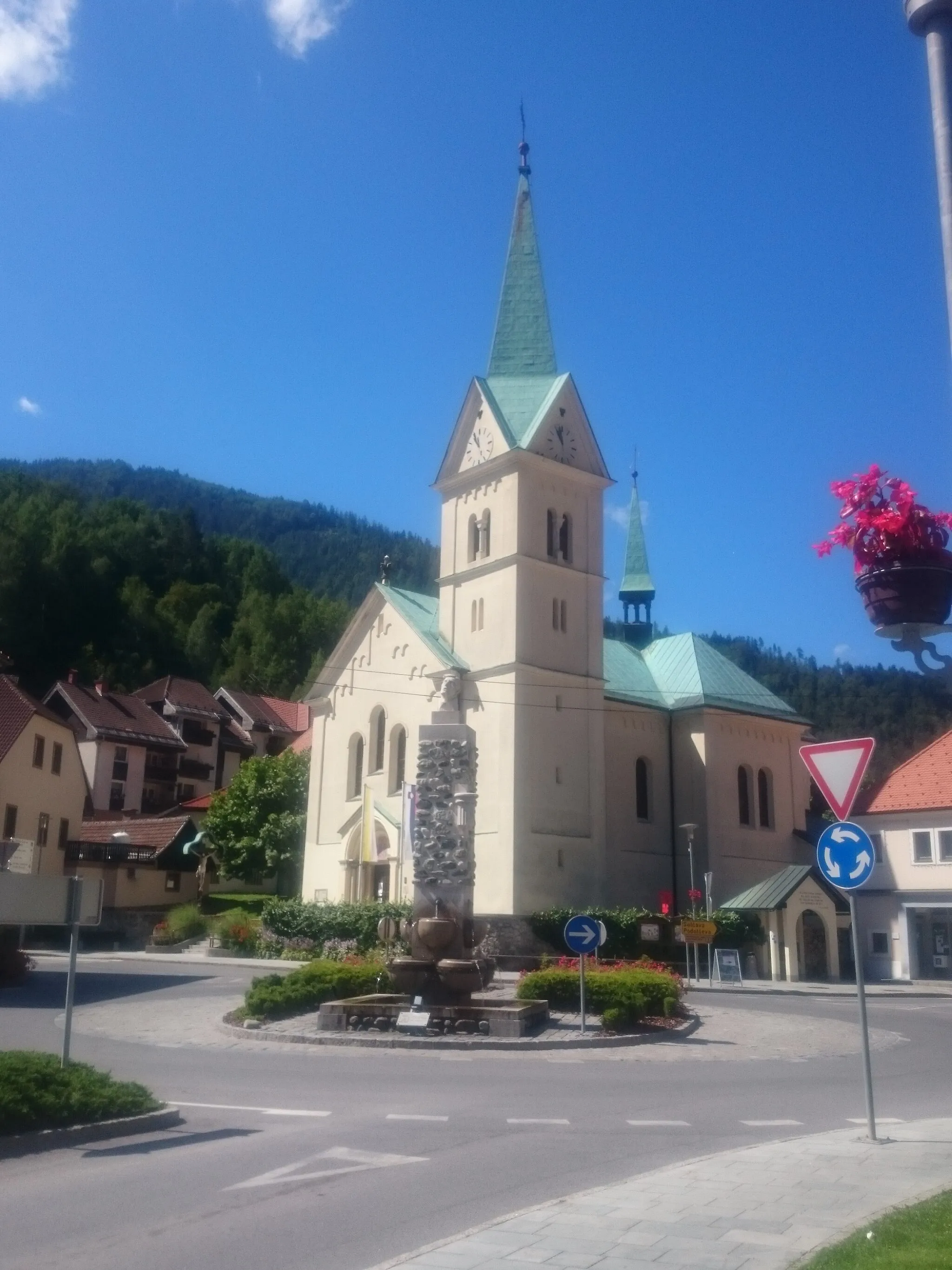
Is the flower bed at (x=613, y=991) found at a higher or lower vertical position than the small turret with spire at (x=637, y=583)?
lower

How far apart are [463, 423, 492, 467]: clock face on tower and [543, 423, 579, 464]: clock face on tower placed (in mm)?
2283

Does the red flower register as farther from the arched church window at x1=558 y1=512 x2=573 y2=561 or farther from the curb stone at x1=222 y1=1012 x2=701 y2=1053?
the arched church window at x1=558 y1=512 x2=573 y2=561

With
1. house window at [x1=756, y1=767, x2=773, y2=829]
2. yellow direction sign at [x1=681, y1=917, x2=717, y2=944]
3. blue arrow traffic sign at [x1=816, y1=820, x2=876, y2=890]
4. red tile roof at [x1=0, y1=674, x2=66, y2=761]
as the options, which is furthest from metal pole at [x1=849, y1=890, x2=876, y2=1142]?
house window at [x1=756, y1=767, x2=773, y2=829]

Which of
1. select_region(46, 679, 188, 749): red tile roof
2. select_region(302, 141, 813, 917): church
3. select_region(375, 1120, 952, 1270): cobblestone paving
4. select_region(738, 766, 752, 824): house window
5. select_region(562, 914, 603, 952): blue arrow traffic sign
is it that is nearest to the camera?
select_region(375, 1120, 952, 1270): cobblestone paving

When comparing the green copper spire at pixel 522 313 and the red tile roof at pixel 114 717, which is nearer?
the green copper spire at pixel 522 313

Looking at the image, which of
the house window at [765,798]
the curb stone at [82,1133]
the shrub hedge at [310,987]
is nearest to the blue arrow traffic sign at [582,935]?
the shrub hedge at [310,987]

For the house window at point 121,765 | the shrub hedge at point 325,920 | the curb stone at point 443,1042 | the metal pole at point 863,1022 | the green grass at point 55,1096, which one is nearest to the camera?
the metal pole at point 863,1022

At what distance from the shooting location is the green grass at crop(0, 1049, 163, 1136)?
998 centimetres

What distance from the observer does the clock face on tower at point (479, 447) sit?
1796 inches

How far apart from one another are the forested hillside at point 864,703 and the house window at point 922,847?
135 feet

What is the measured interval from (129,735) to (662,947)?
43.5m

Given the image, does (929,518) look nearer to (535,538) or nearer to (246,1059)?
(246,1059)

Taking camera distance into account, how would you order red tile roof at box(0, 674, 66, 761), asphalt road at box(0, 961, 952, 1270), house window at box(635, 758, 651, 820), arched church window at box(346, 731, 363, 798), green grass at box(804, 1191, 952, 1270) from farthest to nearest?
arched church window at box(346, 731, 363, 798) → house window at box(635, 758, 651, 820) → red tile roof at box(0, 674, 66, 761) → asphalt road at box(0, 961, 952, 1270) → green grass at box(804, 1191, 952, 1270)

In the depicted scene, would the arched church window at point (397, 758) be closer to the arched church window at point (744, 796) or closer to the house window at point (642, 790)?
the house window at point (642, 790)
